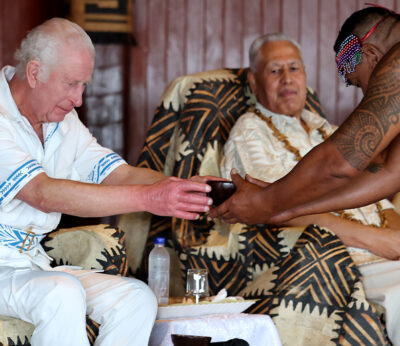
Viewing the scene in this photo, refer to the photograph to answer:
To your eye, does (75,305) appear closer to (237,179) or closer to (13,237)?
Result: (13,237)

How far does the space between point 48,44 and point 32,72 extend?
0.42ft

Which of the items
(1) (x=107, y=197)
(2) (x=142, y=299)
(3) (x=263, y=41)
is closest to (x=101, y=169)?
(1) (x=107, y=197)

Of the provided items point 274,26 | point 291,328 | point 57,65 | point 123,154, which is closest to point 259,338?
point 291,328

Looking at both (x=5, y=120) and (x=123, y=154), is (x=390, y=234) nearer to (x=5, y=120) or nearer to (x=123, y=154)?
(x=5, y=120)

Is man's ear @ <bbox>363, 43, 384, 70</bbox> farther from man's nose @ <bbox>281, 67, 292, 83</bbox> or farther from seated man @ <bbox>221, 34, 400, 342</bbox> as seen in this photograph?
man's nose @ <bbox>281, 67, 292, 83</bbox>

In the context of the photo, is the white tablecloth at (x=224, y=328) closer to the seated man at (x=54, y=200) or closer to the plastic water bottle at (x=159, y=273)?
the seated man at (x=54, y=200)

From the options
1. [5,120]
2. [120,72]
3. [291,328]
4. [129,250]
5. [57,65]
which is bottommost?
[291,328]

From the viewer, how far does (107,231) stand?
2.73 metres

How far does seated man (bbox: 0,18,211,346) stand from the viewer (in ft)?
7.25

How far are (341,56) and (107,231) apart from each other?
1164 mm

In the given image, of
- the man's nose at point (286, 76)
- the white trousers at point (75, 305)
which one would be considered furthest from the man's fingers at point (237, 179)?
the man's nose at point (286, 76)

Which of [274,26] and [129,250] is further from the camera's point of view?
[274,26]

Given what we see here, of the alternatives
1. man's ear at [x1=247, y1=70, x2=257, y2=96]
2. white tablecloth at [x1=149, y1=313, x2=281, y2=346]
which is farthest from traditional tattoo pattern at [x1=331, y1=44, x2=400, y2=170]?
man's ear at [x1=247, y1=70, x2=257, y2=96]

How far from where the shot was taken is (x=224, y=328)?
244 cm
